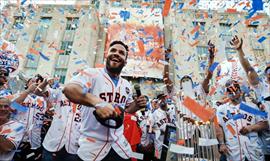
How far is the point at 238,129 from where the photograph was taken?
352 centimetres

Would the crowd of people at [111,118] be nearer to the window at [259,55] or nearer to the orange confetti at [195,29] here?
the orange confetti at [195,29]

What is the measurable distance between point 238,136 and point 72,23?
20614mm

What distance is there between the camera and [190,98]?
3.99 meters

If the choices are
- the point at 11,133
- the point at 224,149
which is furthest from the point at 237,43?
the point at 11,133

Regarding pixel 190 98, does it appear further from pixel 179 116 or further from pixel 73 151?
pixel 73 151

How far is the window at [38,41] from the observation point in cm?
1907

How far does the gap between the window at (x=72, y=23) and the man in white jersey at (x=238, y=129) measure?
19377 millimetres

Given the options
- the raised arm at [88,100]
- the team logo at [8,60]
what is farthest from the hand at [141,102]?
the team logo at [8,60]

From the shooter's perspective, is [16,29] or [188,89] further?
[16,29]

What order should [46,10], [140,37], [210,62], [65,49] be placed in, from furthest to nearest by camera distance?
[46,10], [65,49], [140,37], [210,62]

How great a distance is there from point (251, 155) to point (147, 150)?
2.72 m

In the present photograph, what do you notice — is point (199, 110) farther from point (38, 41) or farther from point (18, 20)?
point (18, 20)

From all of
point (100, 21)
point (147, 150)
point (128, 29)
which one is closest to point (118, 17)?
point (128, 29)

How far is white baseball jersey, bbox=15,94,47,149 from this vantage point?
4.32m
